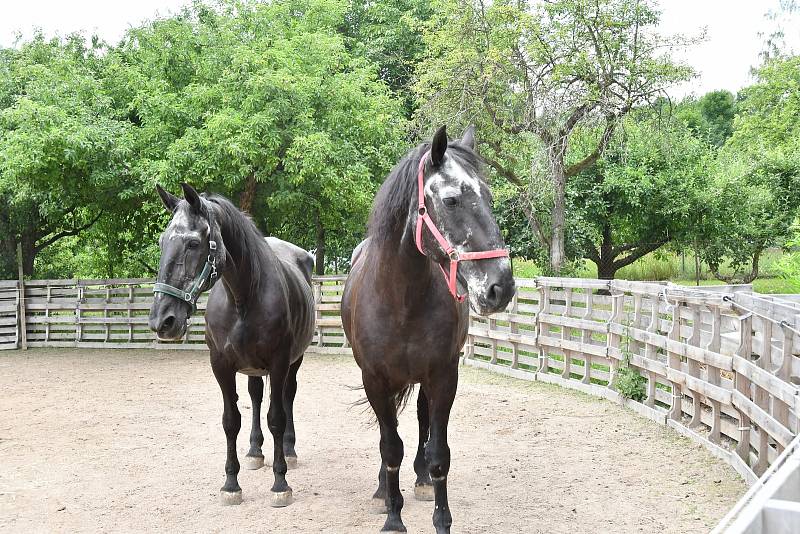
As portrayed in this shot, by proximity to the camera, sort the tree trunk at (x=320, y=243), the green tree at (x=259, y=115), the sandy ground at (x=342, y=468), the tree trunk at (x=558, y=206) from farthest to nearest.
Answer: the tree trunk at (x=320, y=243) < the tree trunk at (x=558, y=206) < the green tree at (x=259, y=115) < the sandy ground at (x=342, y=468)

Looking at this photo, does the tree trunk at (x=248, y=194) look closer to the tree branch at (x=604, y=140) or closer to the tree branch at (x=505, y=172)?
the tree branch at (x=505, y=172)

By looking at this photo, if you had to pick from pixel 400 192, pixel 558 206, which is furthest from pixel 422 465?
pixel 558 206

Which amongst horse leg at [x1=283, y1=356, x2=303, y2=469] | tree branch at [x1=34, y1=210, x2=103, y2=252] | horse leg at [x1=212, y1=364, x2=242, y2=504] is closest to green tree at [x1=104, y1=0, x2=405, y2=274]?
tree branch at [x1=34, y1=210, x2=103, y2=252]

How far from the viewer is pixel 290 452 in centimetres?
573

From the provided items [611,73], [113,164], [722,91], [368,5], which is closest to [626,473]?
[611,73]

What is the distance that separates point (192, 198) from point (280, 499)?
2120mm

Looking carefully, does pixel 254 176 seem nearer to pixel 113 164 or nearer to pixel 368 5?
pixel 113 164

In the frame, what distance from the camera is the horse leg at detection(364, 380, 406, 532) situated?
396cm

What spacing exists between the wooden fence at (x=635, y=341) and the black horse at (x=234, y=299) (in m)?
3.19

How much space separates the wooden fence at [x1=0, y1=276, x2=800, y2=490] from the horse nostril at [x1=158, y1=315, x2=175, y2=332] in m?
3.49

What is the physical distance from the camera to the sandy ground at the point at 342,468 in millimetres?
4418

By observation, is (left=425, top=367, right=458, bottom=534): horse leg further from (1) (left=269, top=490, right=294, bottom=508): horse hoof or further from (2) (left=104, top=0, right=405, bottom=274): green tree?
(2) (left=104, top=0, right=405, bottom=274): green tree

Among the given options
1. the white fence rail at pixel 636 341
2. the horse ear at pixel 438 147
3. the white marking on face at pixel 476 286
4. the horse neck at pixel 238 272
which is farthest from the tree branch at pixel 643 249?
the white marking on face at pixel 476 286

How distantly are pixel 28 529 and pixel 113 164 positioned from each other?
8.62 metres
